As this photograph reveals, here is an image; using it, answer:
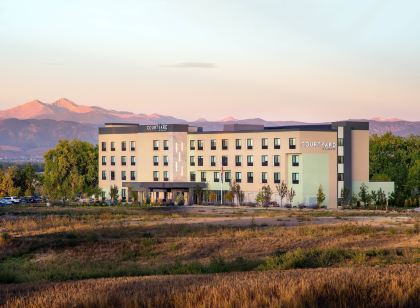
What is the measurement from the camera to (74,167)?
151 m

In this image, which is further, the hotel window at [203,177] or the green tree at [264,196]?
the hotel window at [203,177]

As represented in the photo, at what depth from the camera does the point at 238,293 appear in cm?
1706

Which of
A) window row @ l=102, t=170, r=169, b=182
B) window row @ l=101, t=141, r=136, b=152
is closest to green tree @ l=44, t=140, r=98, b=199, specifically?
window row @ l=102, t=170, r=169, b=182

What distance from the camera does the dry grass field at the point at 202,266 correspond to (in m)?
16.8

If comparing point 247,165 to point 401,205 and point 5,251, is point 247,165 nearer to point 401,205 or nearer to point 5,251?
point 401,205

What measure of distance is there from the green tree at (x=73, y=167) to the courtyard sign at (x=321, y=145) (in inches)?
1830

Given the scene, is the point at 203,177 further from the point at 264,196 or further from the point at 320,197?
the point at 320,197

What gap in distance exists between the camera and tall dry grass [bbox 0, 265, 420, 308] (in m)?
16.4

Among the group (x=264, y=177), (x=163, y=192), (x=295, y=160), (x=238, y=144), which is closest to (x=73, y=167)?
(x=163, y=192)

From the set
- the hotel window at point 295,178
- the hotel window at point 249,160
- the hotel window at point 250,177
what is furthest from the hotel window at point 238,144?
the hotel window at point 295,178

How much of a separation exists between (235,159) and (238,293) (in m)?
107

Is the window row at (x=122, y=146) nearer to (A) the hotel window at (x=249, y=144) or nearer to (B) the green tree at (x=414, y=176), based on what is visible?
(A) the hotel window at (x=249, y=144)

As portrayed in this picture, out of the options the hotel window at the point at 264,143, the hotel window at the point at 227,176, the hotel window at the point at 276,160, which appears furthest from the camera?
the hotel window at the point at 227,176

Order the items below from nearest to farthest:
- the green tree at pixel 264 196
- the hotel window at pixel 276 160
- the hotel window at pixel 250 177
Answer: the green tree at pixel 264 196 < the hotel window at pixel 276 160 < the hotel window at pixel 250 177
